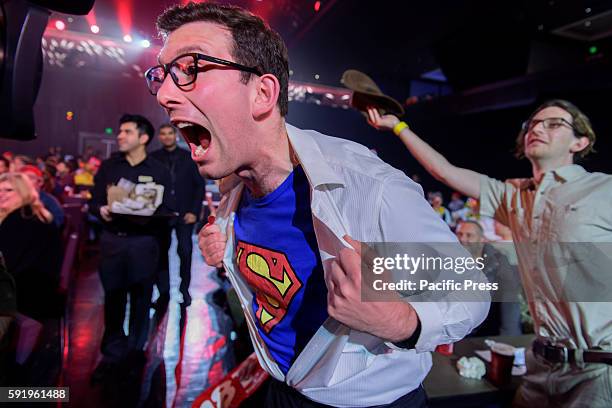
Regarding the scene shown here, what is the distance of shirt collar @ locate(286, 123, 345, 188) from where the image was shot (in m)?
1.05

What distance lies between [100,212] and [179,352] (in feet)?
4.54

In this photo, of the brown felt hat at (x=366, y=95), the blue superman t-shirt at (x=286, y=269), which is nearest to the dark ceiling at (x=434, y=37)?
the brown felt hat at (x=366, y=95)

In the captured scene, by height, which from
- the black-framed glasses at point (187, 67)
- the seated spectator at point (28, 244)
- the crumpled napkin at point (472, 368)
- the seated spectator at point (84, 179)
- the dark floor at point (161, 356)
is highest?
the seated spectator at point (84, 179)

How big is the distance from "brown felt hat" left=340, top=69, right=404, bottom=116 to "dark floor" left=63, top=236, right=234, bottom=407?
7.56ft

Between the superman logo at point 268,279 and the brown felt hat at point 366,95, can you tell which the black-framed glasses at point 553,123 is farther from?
the superman logo at point 268,279

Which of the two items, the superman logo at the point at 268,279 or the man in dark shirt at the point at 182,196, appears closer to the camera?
the superman logo at the point at 268,279

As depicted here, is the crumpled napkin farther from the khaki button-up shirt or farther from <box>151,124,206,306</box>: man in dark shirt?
<box>151,124,206,306</box>: man in dark shirt

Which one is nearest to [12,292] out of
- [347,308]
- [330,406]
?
[330,406]

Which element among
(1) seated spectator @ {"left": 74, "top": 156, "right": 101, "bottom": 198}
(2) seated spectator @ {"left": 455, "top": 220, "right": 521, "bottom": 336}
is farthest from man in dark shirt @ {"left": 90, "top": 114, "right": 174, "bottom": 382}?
(1) seated spectator @ {"left": 74, "top": 156, "right": 101, "bottom": 198}

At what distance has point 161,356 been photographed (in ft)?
11.2

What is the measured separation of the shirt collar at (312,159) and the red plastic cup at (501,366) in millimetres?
1586

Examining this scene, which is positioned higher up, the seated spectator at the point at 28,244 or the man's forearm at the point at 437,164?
the man's forearm at the point at 437,164

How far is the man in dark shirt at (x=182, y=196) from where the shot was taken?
4.45 m

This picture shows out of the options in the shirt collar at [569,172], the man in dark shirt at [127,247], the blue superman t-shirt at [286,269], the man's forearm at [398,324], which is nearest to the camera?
the man's forearm at [398,324]
